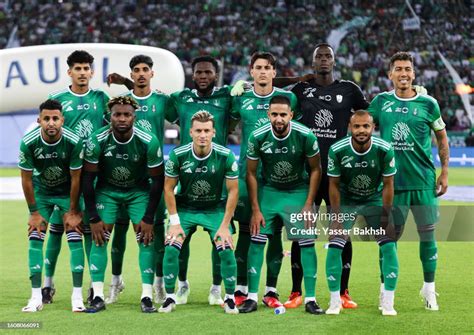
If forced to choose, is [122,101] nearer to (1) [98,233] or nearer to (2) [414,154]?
(1) [98,233]

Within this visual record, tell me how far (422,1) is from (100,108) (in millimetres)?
21986

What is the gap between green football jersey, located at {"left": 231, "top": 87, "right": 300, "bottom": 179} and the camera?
8.04 m

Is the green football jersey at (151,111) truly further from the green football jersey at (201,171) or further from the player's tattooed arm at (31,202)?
the player's tattooed arm at (31,202)

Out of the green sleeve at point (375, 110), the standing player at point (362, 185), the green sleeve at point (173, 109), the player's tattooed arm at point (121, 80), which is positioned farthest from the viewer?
the player's tattooed arm at point (121, 80)

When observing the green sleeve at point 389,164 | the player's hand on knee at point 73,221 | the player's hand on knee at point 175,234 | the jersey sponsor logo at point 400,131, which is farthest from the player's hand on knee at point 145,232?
the jersey sponsor logo at point 400,131

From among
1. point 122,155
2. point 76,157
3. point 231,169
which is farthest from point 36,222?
point 231,169

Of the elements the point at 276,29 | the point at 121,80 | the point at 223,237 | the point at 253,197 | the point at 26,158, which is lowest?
the point at 223,237

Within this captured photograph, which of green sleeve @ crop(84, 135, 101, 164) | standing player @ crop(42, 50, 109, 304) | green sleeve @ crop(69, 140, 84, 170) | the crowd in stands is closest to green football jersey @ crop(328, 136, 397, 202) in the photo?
green sleeve @ crop(84, 135, 101, 164)

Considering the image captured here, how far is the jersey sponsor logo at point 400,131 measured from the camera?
786cm

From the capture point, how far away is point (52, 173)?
7.74 m

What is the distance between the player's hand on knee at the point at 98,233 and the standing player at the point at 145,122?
→ 48 centimetres

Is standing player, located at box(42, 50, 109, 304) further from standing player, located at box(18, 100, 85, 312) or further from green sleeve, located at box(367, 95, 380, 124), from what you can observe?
green sleeve, located at box(367, 95, 380, 124)

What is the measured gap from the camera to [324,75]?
8156 mm

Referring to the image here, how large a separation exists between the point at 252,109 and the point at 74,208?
1.86 m
